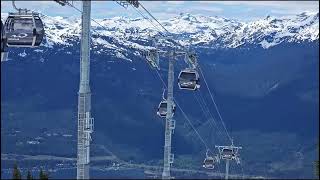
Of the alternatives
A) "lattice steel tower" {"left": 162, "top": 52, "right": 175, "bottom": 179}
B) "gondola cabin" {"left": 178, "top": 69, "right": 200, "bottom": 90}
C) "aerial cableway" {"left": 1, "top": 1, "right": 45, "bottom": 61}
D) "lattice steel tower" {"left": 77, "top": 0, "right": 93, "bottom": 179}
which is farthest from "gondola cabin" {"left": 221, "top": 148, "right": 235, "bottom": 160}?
"aerial cableway" {"left": 1, "top": 1, "right": 45, "bottom": 61}

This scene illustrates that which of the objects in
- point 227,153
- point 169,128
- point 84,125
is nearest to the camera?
point 84,125

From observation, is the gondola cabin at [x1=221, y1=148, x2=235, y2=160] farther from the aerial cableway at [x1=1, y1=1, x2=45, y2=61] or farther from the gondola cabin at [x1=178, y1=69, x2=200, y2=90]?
the aerial cableway at [x1=1, y1=1, x2=45, y2=61]

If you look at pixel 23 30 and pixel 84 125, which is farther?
pixel 84 125

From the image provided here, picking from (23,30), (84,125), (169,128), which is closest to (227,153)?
(169,128)

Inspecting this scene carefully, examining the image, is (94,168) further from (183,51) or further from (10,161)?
(183,51)

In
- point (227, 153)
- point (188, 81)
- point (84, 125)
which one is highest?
point (188, 81)

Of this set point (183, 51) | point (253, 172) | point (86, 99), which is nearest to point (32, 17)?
point (86, 99)

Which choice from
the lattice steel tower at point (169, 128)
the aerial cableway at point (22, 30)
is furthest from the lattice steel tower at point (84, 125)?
the lattice steel tower at point (169, 128)

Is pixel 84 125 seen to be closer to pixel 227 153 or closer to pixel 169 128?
pixel 169 128

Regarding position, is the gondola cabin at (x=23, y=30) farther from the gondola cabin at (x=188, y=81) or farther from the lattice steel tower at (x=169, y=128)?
the gondola cabin at (x=188, y=81)
